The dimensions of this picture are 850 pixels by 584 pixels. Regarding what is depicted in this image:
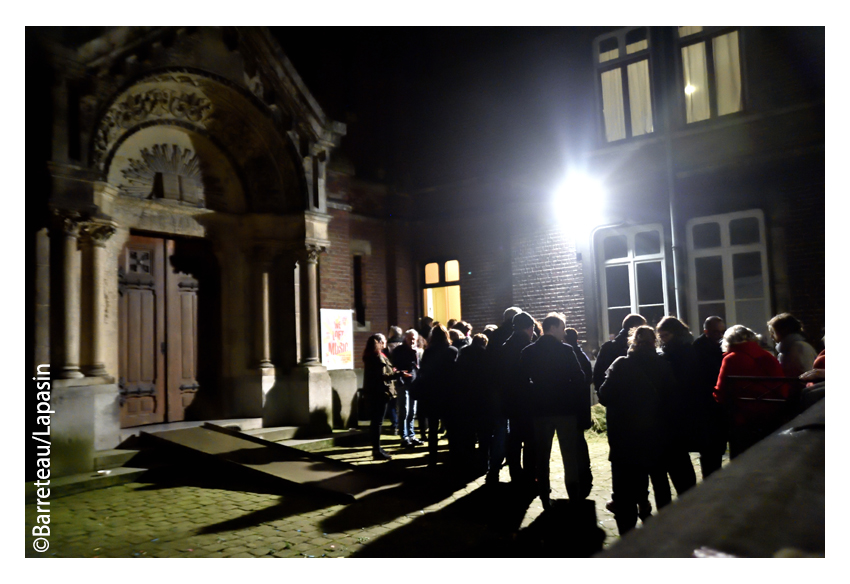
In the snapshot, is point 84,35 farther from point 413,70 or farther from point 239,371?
point 413,70

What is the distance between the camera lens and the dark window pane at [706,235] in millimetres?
10469

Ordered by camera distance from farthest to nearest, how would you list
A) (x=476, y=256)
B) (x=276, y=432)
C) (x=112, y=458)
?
(x=476, y=256)
(x=276, y=432)
(x=112, y=458)

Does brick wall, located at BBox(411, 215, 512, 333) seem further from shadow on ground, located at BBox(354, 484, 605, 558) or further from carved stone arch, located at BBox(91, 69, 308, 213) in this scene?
shadow on ground, located at BBox(354, 484, 605, 558)

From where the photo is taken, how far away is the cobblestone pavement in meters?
4.46

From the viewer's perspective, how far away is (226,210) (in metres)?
9.66

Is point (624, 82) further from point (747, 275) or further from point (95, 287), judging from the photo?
point (95, 287)

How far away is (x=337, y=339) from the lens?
Answer: 11.9 meters

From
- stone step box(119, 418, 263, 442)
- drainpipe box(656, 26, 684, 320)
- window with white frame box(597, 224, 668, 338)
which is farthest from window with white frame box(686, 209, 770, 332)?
stone step box(119, 418, 263, 442)

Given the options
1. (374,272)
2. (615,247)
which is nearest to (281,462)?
(374,272)

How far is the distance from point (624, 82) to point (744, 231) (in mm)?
3724

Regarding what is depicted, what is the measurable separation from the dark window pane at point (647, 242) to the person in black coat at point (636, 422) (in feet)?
24.5

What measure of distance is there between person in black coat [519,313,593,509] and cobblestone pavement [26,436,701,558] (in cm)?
53

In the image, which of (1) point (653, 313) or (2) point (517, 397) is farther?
(1) point (653, 313)
